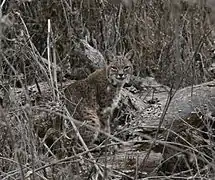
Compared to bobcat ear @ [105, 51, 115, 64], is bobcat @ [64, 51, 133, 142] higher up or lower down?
lower down

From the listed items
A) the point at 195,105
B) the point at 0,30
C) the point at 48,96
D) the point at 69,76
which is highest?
the point at 0,30

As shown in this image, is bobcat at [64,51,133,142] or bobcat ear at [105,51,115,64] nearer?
bobcat at [64,51,133,142]

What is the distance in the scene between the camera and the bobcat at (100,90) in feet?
17.9

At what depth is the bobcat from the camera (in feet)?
17.9

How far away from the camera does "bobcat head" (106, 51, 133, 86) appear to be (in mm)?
5902

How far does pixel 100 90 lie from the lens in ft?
19.2

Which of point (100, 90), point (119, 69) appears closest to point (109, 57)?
point (119, 69)

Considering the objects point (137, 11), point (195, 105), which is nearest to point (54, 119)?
point (195, 105)

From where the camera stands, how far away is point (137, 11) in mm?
7113

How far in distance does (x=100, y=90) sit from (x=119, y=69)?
0.30 metres

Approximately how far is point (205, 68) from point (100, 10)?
1.73 m

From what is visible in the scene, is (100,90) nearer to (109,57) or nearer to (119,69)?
(119,69)

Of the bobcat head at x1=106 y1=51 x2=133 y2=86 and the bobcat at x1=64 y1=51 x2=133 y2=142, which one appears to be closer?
the bobcat at x1=64 y1=51 x2=133 y2=142

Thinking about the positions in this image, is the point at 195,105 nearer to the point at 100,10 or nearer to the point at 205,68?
the point at 205,68
